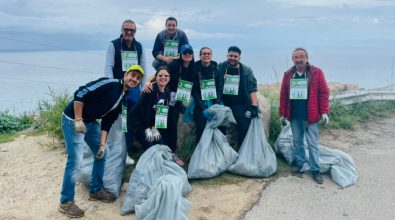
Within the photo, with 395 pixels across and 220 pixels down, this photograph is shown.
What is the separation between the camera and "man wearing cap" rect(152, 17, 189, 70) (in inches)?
223

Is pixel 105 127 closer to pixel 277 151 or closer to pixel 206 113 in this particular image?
pixel 206 113

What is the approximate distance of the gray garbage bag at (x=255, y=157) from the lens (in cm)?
512

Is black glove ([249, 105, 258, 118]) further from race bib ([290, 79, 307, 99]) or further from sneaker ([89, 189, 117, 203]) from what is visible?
sneaker ([89, 189, 117, 203])

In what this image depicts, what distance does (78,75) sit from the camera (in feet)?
50.8

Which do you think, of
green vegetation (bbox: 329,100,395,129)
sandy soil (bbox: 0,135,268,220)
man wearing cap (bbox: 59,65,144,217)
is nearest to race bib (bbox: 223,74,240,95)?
sandy soil (bbox: 0,135,268,220)

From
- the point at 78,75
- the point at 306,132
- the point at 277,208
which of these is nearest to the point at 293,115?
the point at 306,132

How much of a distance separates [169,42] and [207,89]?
3.24ft

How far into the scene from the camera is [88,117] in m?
3.90

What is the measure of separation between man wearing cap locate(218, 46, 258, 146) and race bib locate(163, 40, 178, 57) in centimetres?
72

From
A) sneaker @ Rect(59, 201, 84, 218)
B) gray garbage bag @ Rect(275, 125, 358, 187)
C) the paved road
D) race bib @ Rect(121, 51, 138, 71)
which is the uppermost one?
race bib @ Rect(121, 51, 138, 71)

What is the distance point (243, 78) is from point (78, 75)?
11412 mm

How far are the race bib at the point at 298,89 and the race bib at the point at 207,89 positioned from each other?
3.41 feet

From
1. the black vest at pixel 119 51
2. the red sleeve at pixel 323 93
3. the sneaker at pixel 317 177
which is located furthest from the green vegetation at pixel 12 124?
the red sleeve at pixel 323 93

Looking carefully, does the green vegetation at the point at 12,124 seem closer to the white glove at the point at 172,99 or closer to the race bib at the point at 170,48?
the race bib at the point at 170,48
